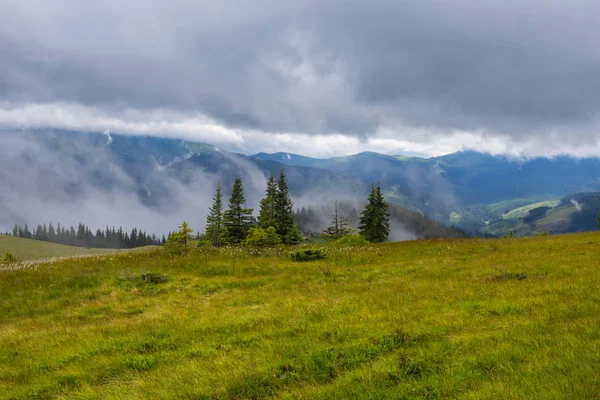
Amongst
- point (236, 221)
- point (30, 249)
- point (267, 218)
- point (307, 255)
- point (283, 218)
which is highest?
point (267, 218)

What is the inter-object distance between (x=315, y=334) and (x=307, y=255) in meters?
13.7

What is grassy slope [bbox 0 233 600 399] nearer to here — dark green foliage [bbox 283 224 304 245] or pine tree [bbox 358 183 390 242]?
dark green foliage [bbox 283 224 304 245]

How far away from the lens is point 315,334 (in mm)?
7871

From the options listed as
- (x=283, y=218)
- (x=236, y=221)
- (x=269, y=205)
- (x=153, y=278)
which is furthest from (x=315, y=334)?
(x=236, y=221)

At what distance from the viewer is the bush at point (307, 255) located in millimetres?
21458

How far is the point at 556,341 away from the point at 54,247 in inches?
9337

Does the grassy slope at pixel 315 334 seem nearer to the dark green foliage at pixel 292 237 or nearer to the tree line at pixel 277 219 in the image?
the dark green foliage at pixel 292 237

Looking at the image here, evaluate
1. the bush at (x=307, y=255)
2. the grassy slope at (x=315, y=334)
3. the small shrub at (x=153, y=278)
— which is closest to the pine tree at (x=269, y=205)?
the bush at (x=307, y=255)

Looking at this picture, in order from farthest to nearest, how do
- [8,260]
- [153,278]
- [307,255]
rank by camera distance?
[8,260] < [307,255] < [153,278]

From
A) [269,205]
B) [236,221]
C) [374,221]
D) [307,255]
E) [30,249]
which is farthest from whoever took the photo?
[30,249]

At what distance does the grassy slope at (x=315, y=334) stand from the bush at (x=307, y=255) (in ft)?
17.3

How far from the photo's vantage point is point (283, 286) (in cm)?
1468

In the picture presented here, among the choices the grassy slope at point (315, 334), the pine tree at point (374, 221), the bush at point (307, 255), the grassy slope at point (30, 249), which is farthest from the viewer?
the grassy slope at point (30, 249)

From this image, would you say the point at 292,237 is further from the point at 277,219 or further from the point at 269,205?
the point at 269,205
